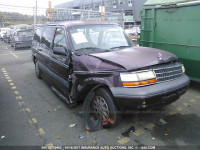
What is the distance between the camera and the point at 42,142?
3.17 metres

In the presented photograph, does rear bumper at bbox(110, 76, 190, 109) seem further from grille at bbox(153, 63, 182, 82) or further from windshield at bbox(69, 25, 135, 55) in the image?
windshield at bbox(69, 25, 135, 55)

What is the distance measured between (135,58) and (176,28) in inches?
116

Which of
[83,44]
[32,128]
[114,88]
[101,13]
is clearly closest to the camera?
[114,88]

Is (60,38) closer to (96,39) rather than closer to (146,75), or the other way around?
(96,39)

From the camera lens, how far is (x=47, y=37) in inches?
201

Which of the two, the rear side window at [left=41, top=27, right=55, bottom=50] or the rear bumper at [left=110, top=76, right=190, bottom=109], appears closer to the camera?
the rear bumper at [left=110, top=76, right=190, bottom=109]

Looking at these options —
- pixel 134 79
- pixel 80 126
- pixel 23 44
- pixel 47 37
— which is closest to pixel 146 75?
pixel 134 79

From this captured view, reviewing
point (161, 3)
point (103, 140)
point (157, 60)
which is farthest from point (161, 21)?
point (103, 140)

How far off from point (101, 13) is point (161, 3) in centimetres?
632

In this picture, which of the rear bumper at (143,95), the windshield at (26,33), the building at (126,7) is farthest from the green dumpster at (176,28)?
the building at (126,7)

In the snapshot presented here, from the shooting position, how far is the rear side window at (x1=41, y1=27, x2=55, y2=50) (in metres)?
4.80

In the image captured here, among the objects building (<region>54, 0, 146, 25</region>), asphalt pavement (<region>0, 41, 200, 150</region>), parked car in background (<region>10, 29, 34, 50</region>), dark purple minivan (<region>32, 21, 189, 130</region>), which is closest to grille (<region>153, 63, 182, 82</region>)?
dark purple minivan (<region>32, 21, 189, 130</region>)

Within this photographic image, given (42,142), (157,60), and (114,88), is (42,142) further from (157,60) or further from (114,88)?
(157,60)

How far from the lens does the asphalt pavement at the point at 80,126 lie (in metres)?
3.14
